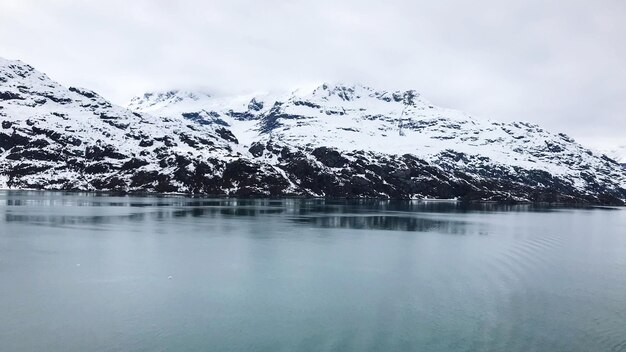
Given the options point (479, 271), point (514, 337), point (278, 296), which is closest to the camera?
point (514, 337)

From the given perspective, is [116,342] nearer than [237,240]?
Yes

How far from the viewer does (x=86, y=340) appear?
26.3 metres

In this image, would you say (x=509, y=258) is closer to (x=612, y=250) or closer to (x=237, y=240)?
(x=612, y=250)

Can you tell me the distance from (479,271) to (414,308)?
18068 millimetres

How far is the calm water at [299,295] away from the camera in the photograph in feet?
90.4

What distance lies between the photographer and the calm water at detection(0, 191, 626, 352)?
1085 inches

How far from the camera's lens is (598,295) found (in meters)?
40.7

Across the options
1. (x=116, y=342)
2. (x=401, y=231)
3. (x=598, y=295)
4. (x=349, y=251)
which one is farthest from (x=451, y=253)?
(x=116, y=342)

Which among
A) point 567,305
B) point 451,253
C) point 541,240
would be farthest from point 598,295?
point 541,240

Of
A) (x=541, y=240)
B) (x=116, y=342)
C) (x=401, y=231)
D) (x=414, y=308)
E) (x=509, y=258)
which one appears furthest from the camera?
(x=401, y=231)

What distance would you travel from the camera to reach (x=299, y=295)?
38156 mm

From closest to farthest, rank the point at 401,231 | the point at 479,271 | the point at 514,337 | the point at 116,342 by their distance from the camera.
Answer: the point at 116,342 → the point at 514,337 → the point at 479,271 → the point at 401,231

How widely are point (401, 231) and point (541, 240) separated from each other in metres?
24.7

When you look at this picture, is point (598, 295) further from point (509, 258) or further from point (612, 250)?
point (612, 250)
